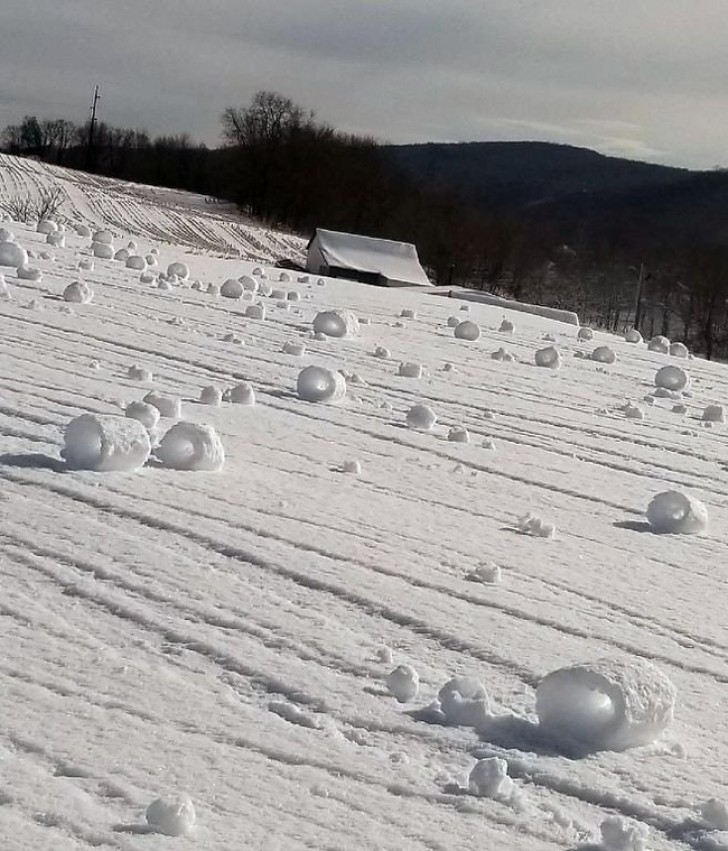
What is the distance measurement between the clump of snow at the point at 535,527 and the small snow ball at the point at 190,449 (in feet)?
2.80

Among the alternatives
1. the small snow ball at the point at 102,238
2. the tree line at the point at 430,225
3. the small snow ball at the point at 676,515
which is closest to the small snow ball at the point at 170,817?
the small snow ball at the point at 676,515

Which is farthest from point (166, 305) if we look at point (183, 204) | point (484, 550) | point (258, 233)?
point (183, 204)

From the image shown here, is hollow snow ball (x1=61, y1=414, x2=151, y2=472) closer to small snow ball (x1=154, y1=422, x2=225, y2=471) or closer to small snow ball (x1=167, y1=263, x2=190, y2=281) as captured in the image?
small snow ball (x1=154, y1=422, x2=225, y2=471)

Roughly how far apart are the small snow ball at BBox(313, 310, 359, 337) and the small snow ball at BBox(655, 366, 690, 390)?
1.65 metres

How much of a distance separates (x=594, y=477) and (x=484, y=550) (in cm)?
116

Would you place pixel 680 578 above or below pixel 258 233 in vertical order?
below

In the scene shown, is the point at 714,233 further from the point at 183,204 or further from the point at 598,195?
the point at 183,204

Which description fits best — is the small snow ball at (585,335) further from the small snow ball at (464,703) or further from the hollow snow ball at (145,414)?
the small snow ball at (464,703)

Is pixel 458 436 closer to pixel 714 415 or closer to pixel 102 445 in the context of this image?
pixel 102 445

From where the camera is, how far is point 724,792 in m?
1.96

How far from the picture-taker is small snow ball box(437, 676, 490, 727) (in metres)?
2.07

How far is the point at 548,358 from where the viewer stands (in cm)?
661

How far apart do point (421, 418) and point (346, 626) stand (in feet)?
6.61

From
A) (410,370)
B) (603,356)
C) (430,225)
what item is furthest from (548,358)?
(430,225)
